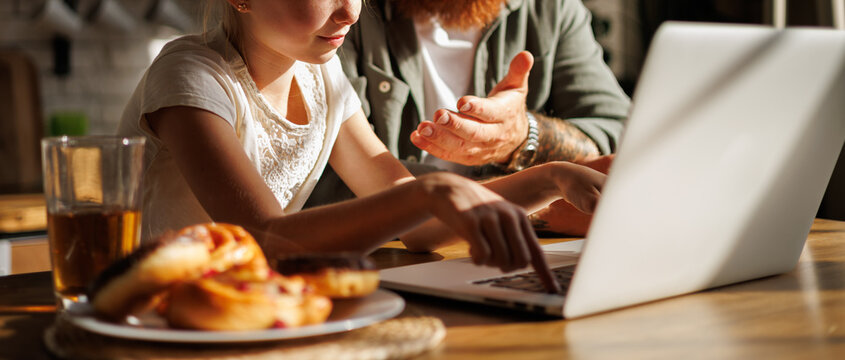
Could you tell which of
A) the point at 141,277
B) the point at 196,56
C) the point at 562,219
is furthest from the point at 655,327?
the point at 196,56

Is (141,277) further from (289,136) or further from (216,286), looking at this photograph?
(289,136)

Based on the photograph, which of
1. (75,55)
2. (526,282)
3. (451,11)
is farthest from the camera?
(75,55)

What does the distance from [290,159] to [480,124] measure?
0.29 metres

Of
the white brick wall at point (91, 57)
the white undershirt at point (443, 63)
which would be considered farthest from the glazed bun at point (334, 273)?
the white brick wall at point (91, 57)

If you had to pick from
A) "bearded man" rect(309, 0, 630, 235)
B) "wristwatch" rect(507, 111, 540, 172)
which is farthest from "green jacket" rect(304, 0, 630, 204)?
"wristwatch" rect(507, 111, 540, 172)

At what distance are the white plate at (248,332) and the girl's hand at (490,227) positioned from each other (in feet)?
0.25

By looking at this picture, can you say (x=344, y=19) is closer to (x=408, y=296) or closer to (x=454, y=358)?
(x=408, y=296)

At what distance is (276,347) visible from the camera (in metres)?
0.47

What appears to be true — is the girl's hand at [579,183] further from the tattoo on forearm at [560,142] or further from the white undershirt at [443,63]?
the white undershirt at [443,63]

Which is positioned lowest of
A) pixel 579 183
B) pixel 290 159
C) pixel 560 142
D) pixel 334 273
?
pixel 560 142

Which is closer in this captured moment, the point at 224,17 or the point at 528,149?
the point at 224,17

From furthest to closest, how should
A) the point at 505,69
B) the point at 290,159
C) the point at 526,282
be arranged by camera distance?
the point at 505,69 < the point at 290,159 < the point at 526,282

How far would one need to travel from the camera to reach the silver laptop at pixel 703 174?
524 millimetres

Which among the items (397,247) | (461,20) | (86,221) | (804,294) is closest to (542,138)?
(461,20)
